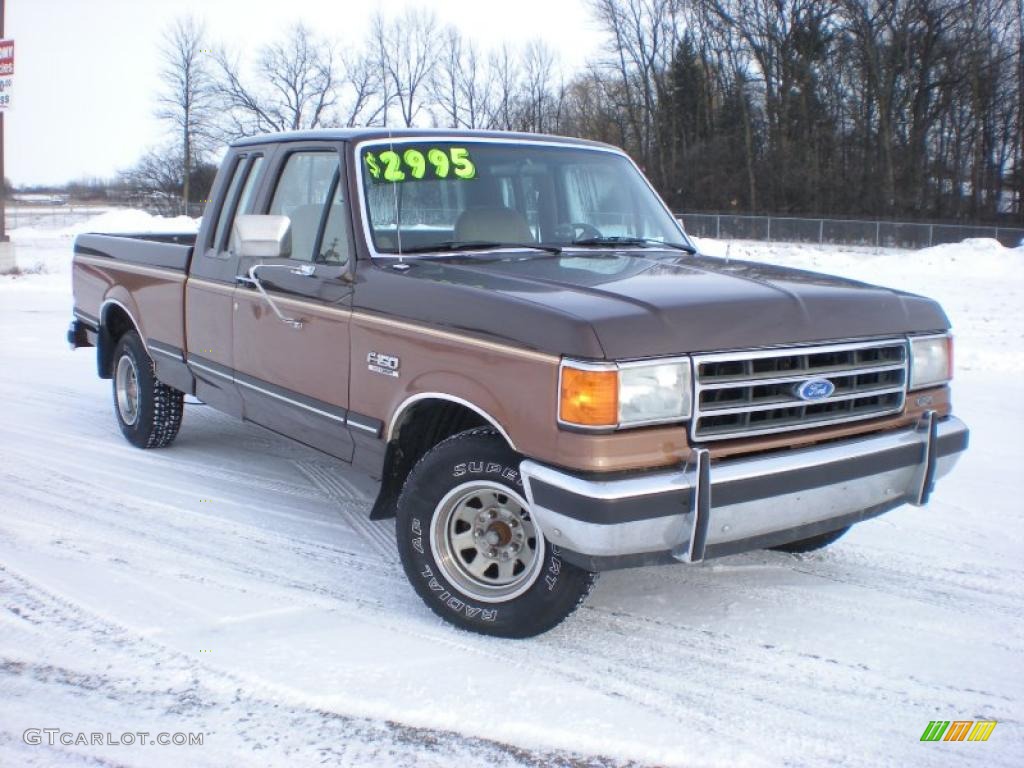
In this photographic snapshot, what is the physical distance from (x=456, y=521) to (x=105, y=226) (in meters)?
27.5

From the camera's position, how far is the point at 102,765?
9.53ft

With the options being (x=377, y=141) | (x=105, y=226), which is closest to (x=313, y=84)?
(x=105, y=226)

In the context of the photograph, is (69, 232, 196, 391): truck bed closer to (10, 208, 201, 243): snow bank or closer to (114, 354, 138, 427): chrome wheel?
(114, 354, 138, 427): chrome wheel

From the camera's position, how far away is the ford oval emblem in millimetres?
3490

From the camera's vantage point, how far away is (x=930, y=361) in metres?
4.02

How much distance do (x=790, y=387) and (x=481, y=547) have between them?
1.30m

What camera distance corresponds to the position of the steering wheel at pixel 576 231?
474 centimetres

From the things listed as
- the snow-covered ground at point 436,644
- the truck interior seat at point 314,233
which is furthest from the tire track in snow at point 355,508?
the truck interior seat at point 314,233

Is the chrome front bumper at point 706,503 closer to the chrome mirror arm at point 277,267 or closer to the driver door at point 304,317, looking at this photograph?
the driver door at point 304,317

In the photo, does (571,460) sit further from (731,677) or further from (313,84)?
(313,84)

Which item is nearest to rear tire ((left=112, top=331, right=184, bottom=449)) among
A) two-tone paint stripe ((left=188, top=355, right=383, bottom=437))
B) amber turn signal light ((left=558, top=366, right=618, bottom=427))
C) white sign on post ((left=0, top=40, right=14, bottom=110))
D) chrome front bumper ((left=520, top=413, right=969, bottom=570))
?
two-tone paint stripe ((left=188, top=355, right=383, bottom=437))

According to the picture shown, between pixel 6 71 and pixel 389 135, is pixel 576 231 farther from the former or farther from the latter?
pixel 6 71

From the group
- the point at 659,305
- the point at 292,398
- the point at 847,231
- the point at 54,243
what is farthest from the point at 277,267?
the point at 847,231

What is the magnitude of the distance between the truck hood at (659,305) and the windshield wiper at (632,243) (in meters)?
0.39
